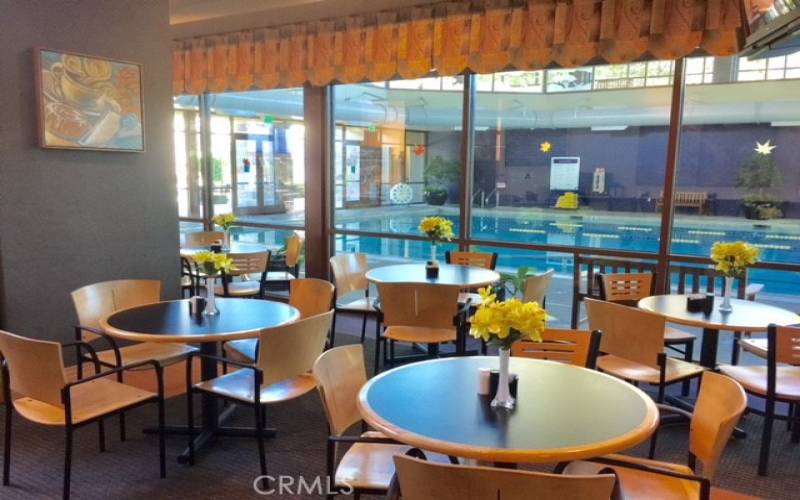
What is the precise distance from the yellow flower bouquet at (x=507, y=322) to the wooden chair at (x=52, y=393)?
1652mm

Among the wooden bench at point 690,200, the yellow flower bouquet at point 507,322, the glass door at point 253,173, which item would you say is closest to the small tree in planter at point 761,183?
the wooden bench at point 690,200

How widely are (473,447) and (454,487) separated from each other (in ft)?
0.66

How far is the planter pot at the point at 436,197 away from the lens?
5.90 metres

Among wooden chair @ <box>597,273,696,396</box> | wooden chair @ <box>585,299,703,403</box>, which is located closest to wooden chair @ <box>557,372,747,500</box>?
wooden chair @ <box>585,299,703,403</box>

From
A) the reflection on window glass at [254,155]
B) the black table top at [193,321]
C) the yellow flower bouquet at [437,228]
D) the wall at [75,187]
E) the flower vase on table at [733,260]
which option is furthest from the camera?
the reflection on window glass at [254,155]

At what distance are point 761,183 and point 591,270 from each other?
1.58 m

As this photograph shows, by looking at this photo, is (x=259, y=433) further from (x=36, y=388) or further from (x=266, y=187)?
(x=266, y=187)

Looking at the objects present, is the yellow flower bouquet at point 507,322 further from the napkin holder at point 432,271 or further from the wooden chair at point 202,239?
the wooden chair at point 202,239

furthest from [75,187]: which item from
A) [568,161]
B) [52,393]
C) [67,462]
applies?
[568,161]

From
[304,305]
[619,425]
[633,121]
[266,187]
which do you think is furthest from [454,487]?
[266,187]

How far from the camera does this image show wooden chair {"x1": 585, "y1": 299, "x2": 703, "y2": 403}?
9.75 feet

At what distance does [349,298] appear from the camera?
6871mm

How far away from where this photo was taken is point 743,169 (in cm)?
488

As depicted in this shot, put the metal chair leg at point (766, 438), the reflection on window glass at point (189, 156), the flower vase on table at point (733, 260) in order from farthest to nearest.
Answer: the reflection on window glass at point (189, 156) → the flower vase on table at point (733, 260) → the metal chair leg at point (766, 438)
